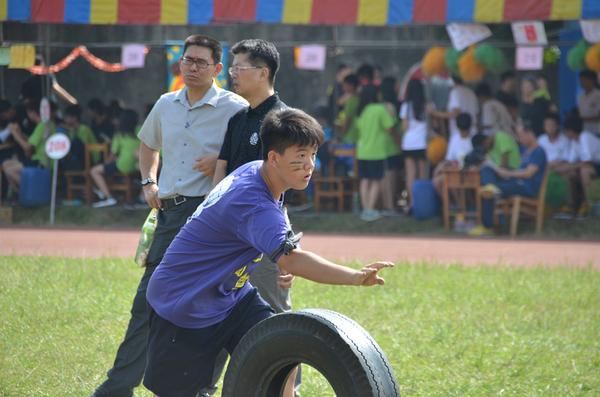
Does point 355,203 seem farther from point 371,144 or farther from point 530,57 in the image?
point 530,57

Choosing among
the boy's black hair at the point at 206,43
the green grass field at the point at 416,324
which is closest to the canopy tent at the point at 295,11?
the green grass field at the point at 416,324

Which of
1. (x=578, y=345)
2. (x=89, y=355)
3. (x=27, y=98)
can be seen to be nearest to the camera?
(x=89, y=355)

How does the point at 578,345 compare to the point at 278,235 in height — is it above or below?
below

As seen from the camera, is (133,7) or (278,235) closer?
(278,235)

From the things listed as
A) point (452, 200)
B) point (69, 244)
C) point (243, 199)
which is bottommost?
point (69, 244)

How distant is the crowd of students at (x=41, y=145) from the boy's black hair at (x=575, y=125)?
23.4ft

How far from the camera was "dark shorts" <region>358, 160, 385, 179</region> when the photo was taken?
34.1 ft

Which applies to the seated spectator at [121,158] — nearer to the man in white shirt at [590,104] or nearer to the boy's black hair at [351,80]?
the boy's black hair at [351,80]

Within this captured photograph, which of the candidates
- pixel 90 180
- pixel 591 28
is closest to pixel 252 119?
pixel 591 28

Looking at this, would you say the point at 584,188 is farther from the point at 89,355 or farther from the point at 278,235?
the point at 278,235

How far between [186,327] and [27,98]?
10.3 m

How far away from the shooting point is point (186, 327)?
105 inches

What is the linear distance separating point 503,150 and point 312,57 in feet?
11.0

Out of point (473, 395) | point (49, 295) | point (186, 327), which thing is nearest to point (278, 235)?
point (186, 327)
